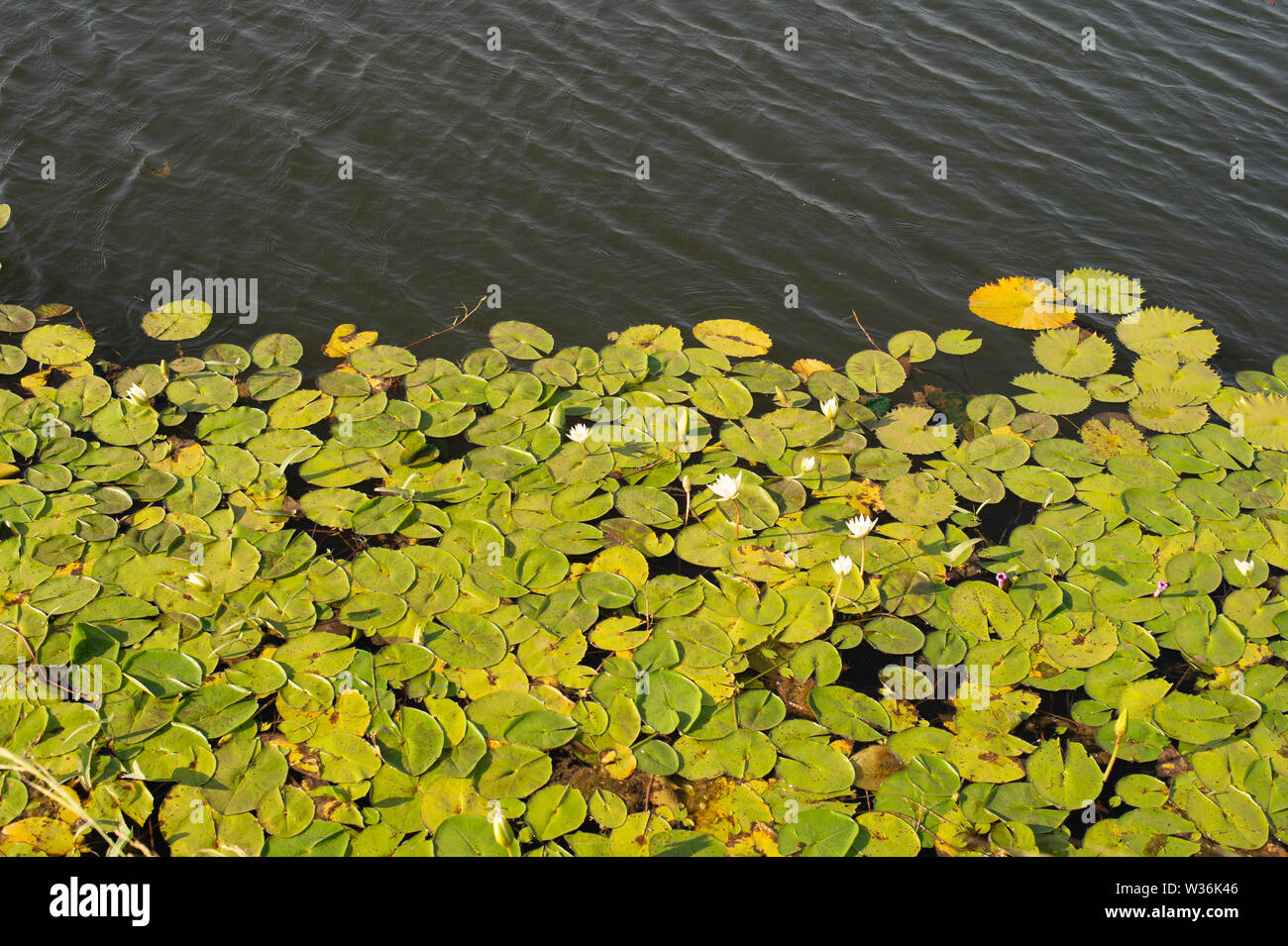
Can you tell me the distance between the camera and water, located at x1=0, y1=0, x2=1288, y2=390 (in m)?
8.11

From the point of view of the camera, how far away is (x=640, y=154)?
934cm

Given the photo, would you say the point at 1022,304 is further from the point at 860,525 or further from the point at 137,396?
the point at 137,396

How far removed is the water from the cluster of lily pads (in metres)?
0.63

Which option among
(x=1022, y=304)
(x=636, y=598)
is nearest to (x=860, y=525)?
(x=636, y=598)

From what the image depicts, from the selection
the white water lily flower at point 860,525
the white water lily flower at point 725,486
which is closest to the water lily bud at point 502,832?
the white water lily flower at point 725,486

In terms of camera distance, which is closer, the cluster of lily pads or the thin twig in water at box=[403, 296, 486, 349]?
the cluster of lily pads

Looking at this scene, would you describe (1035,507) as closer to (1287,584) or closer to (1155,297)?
(1287,584)

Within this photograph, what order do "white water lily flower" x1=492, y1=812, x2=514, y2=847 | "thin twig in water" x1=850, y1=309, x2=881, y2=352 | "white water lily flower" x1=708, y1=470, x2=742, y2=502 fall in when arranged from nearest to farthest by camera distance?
"white water lily flower" x1=492, y1=812, x2=514, y2=847 < "white water lily flower" x1=708, y1=470, x2=742, y2=502 < "thin twig in water" x1=850, y1=309, x2=881, y2=352

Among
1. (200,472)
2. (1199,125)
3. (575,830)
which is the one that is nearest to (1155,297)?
(1199,125)

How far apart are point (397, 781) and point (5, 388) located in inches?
173

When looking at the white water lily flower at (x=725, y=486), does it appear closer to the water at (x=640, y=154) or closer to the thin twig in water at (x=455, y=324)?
the water at (x=640, y=154)

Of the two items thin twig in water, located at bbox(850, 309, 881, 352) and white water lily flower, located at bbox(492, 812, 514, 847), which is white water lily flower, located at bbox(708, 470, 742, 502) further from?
thin twig in water, located at bbox(850, 309, 881, 352)

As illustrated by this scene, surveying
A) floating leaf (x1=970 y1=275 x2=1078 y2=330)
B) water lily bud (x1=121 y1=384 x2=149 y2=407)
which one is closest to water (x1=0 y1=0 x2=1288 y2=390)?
floating leaf (x1=970 y1=275 x2=1078 y2=330)

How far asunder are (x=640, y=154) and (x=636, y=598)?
515 cm
